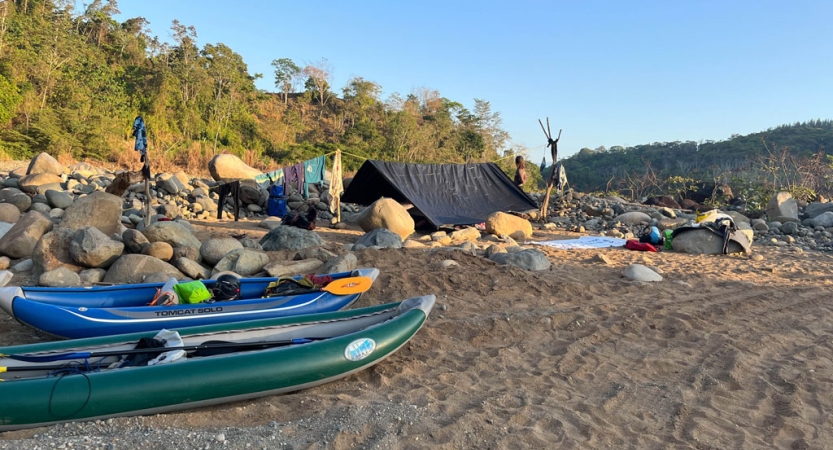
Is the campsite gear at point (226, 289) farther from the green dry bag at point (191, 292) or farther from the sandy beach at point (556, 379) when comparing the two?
the sandy beach at point (556, 379)

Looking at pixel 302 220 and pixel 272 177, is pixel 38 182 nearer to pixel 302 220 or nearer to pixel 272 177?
pixel 272 177

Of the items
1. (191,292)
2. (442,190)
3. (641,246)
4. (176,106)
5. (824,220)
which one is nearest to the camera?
(191,292)

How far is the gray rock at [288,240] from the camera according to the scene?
6891 mm

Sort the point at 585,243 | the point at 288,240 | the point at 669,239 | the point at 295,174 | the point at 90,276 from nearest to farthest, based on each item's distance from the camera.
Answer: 1. the point at 90,276
2. the point at 288,240
3. the point at 669,239
4. the point at 585,243
5. the point at 295,174

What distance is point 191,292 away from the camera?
4344mm

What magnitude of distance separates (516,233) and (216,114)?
18.7m

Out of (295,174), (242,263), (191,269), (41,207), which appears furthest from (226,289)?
(295,174)

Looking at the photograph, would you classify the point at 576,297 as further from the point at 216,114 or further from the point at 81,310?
the point at 216,114

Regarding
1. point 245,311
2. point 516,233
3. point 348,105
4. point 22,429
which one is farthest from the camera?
point 348,105

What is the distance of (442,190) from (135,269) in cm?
759

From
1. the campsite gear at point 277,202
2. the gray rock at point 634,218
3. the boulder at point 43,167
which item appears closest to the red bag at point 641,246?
the gray rock at point 634,218

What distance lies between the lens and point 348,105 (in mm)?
33750

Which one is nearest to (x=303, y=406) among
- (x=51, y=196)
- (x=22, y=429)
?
(x=22, y=429)

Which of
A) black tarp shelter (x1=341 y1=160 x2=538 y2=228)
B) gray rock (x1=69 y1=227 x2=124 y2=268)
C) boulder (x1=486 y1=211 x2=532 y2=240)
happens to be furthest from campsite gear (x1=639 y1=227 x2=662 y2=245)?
gray rock (x1=69 y1=227 x2=124 y2=268)
